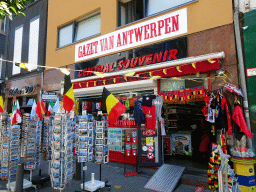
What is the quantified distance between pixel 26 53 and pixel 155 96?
11612 millimetres

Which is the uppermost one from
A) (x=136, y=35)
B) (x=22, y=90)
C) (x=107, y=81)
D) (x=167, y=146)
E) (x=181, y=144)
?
(x=136, y=35)

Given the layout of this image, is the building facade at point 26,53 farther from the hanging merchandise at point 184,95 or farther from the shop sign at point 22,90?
the hanging merchandise at point 184,95

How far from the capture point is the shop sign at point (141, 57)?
7.26 metres

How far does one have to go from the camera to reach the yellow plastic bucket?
4.89 m

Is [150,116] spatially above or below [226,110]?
below

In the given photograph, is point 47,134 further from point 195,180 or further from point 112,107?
point 195,180

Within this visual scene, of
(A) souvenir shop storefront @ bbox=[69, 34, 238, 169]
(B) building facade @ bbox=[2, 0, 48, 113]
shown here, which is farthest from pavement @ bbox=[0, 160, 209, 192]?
(B) building facade @ bbox=[2, 0, 48, 113]

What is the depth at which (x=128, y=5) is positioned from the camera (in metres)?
9.74

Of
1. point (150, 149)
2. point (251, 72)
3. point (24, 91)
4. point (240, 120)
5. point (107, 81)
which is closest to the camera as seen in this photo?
point (240, 120)

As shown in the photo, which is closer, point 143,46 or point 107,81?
point 143,46

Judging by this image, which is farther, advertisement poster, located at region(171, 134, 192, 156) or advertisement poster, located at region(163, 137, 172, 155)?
advertisement poster, located at region(163, 137, 172, 155)

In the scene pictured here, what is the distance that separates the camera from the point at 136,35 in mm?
8523

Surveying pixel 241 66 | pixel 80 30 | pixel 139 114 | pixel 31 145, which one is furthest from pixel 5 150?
pixel 241 66

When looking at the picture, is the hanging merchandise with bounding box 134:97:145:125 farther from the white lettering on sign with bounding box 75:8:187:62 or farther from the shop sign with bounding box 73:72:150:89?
the white lettering on sign with bounding box 75:8:187:62
